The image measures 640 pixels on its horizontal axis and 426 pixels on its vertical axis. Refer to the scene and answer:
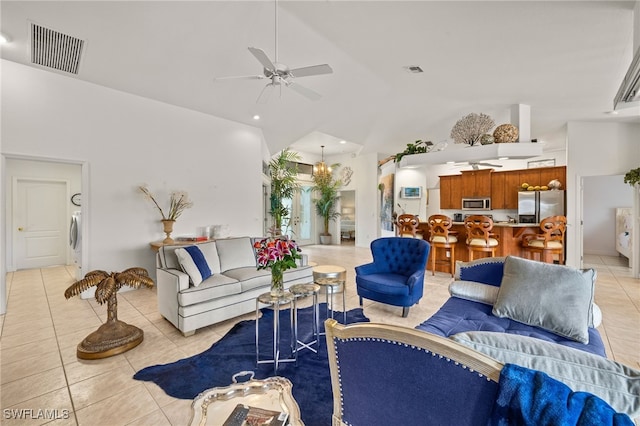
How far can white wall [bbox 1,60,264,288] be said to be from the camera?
3.87m

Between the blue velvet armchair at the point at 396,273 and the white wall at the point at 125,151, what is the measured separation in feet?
11.5

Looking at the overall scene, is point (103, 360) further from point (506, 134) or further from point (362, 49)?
point (506, 134)

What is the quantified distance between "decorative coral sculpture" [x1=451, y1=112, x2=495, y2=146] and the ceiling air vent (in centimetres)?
603

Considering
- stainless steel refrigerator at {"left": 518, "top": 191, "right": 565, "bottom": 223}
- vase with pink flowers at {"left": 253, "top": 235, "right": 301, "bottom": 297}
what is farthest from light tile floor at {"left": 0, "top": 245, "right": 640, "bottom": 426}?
stainless steel refrigerator at {"left": 518, "top": 191, "right": 565, "bottom": 223}

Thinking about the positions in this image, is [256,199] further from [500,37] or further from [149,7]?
[500,37]

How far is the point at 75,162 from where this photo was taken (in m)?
4.25

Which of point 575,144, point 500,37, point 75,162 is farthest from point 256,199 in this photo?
point 575,144

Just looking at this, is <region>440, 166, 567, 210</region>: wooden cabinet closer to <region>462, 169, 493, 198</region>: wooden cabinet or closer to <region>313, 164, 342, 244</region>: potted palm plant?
<region>462, 169, 493, 198</region>: wooden cabinet

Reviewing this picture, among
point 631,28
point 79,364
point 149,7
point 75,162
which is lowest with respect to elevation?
point 79,364

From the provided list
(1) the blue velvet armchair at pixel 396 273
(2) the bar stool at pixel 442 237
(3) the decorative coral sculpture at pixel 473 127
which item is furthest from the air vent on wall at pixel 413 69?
(1) the blue velvet armchair at pixel 396 273

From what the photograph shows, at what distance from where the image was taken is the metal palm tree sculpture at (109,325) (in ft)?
8.39

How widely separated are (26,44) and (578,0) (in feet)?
20.4

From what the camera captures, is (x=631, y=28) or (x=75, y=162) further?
(x=75, y=162)

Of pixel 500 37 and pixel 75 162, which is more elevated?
pixel 500 37
